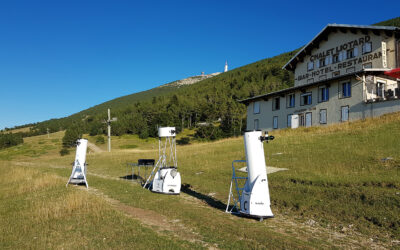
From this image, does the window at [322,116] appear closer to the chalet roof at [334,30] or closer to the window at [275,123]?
the window at [275,123]

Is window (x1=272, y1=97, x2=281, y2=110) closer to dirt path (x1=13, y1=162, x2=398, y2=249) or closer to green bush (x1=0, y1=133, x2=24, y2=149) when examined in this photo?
dirt path (x1=13, y1=162, x2=398, y2=249)

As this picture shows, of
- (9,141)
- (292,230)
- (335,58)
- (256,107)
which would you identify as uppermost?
(335,58)

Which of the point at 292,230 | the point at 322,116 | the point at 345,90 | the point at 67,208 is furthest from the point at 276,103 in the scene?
the point at 67,208

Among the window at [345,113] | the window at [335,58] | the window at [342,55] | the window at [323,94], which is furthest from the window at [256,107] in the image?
the window at [345,113]

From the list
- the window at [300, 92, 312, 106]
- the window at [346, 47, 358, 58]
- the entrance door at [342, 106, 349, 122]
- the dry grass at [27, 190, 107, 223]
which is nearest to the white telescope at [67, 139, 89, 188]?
the dry grass at [27, 190, 107, 223]

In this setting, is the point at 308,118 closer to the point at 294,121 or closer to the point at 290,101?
the point at 294,121

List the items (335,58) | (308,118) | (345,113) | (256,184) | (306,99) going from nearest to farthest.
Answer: (256,184) < (345,113) < (308,118) < (306,99) < (335,58)

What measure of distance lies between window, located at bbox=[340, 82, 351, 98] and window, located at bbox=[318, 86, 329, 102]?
2008mm

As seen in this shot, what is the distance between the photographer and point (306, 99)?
38438 millimetres

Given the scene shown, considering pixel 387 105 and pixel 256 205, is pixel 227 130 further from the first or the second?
pixel 256 205

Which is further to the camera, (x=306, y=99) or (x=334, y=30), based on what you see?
(x=334, y=30)

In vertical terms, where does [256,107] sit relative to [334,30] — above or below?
below

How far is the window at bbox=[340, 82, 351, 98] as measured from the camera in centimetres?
3284

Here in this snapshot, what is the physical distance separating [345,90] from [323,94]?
2.96m
